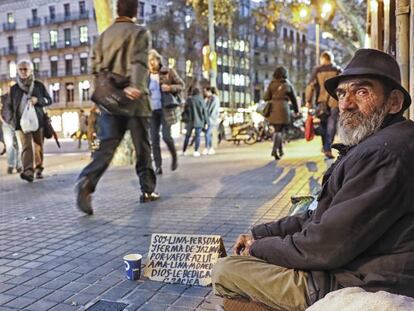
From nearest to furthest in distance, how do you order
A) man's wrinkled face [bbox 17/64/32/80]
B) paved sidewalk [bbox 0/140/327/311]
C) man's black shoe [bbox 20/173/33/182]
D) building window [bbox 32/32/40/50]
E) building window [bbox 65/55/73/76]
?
paved sidewalk [bbox 0/140/327/311] → man's black shoe [bbox 20/173/33/182] → man's wrinkled face [bbox 17/64/32/80] → building window [bbox 65/55/73/76] → building window [bbox 32/32/40/50]

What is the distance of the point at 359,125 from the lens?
2277 mm

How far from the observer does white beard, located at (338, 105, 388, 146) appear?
88.4 inches

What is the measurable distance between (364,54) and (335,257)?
0.91 metres

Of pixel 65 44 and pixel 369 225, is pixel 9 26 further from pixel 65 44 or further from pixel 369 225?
pixel 369 225

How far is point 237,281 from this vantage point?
2.38 meters

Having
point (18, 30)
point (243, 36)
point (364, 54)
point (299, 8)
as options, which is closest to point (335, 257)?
point (364, 54)

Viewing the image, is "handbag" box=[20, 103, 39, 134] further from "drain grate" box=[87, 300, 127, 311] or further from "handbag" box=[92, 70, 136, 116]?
→ "drain grate" box=[87, 300, 127, 311]

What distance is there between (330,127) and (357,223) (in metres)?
8.31

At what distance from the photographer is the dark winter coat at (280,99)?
1144 centimetres

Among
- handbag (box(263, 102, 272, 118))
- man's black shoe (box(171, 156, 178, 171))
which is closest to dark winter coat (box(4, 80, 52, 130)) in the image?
man's black shoe (box(171, 156, 178, 171))

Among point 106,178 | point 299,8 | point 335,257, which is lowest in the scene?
point 106,178

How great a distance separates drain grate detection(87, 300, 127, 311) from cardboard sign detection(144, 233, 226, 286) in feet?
1.52

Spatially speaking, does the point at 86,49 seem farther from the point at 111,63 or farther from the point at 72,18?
the point at 111,63

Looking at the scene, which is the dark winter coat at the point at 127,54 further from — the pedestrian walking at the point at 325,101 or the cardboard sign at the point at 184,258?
the pedestrian walking at the point at 325,101
